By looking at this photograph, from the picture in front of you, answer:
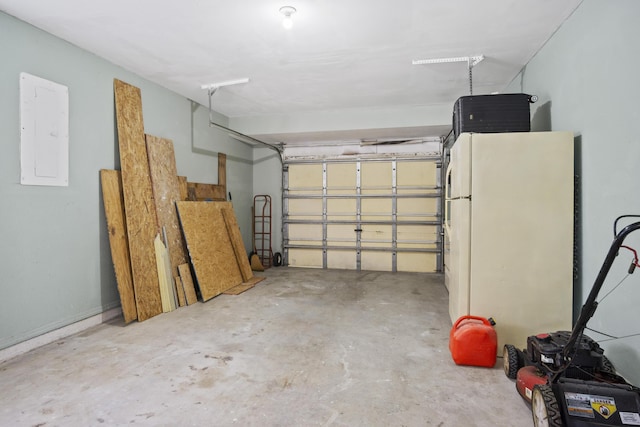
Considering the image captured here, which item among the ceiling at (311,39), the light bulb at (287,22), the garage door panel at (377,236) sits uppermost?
the ceiling at (311,39)

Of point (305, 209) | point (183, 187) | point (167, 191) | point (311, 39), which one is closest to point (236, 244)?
point (183, 187)

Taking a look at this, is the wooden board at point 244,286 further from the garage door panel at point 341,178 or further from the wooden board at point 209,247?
the garage door panel at point 341,178

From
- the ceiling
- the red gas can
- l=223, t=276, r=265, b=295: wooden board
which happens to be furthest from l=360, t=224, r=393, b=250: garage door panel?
the red gas can

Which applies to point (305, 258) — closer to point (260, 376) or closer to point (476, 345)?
point (260, 376)

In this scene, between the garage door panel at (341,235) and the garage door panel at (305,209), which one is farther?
the garage door panel at (305,209)

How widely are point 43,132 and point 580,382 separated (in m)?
4.40

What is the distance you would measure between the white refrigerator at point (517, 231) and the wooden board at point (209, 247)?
3.29 m

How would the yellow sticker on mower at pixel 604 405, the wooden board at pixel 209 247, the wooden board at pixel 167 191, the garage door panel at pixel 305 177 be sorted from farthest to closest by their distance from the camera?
the garage door panel at pixel 305 177, the wooden board at pixel 209 247, the wooden board at pixel 167 191, the yellow sticker on mower at pixel 604 405

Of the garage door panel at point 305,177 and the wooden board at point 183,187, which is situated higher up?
the garage door panel at point 305,177

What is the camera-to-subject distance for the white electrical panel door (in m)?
2.78

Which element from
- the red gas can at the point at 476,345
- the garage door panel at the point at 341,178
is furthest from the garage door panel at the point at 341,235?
the red gas can at the point at 476,345

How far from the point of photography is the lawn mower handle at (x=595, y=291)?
1.39m

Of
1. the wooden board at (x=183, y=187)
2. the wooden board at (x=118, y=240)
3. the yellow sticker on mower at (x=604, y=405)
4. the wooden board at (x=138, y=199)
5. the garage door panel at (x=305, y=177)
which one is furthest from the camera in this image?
the garage door panel at (x=305, y=177)

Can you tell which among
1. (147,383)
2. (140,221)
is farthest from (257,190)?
(147,383)
